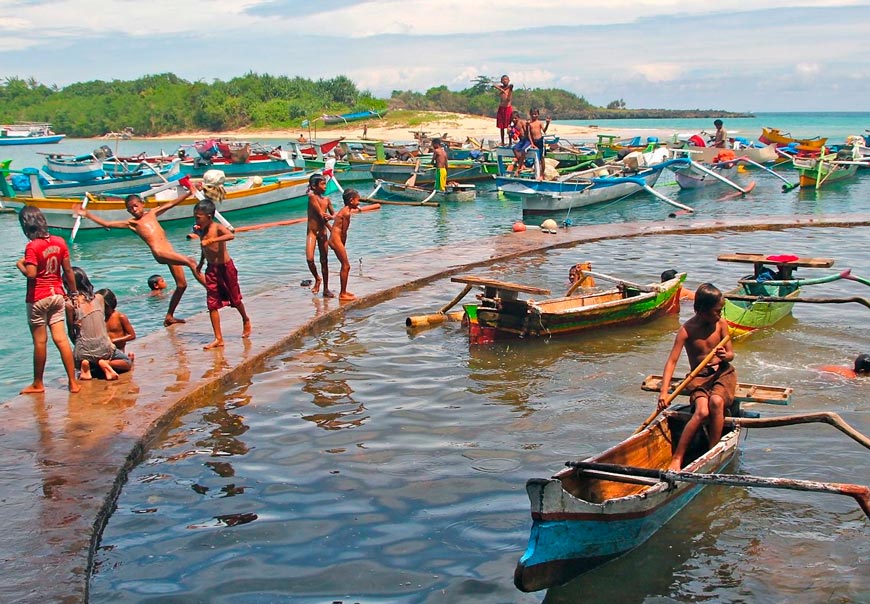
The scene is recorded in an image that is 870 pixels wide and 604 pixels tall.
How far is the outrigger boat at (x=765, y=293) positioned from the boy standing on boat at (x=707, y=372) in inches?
151

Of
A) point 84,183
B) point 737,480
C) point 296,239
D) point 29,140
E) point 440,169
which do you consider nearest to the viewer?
point 737,480

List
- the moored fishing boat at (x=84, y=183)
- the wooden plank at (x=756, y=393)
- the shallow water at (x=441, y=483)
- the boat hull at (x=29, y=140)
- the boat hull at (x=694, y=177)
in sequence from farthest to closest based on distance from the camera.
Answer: the boat hull at (x=29, y=140) → the boat hull at (x=694, y=177) → the moored fishing boat at (x=84, y=183) → the wooden plank at (x=756, y=393) → the shallow water at (x=441, y=483)

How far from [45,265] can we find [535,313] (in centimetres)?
538

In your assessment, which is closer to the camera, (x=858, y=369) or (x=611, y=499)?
(x=611, y=499)

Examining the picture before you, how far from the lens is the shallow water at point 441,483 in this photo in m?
5.27

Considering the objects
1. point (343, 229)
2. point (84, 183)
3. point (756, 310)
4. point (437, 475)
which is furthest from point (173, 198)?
point (437, 475)

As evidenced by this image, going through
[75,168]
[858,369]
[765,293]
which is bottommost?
[858,369]

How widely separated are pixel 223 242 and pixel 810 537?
20.9ft

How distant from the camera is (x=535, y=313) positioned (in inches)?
399

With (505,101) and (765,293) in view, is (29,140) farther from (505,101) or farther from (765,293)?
(765,293)

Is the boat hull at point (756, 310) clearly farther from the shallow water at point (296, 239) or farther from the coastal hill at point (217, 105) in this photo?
the coastal hill at point (217, 105)

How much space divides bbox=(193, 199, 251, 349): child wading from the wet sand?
457mm

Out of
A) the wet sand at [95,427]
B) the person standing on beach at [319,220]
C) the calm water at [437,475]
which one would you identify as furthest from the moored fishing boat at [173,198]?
the wet sand at [95,427]

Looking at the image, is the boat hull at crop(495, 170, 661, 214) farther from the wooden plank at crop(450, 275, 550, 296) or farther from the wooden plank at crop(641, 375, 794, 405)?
the wooden plank at crop(641, 375, 794, 405)
